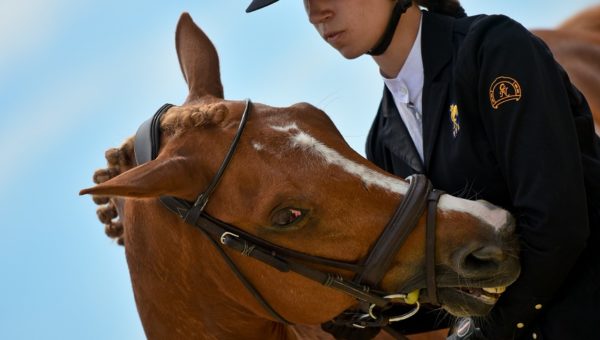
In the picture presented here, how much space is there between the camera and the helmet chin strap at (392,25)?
3527 mm

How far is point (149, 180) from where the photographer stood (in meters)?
2.88

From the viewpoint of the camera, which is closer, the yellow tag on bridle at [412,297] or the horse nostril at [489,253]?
the horse nostril at [489,253]

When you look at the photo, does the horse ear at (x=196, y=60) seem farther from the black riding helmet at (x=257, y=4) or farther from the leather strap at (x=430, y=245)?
the leather strap at (x=430, y=245)

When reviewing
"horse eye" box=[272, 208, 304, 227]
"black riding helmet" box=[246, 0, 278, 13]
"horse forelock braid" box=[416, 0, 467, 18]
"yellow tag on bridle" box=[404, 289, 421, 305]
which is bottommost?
"yellow tag on bridle" box=[404, 289, 421, 305]

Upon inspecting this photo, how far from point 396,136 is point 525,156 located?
88 cm

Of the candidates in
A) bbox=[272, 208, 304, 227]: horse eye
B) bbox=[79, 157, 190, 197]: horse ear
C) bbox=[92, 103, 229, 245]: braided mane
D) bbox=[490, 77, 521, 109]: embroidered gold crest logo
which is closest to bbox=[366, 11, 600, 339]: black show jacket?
bbox=[490, 77, 521, 109]: embroidered gold crest logo

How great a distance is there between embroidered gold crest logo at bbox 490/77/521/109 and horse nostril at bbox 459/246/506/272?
55 centimetres

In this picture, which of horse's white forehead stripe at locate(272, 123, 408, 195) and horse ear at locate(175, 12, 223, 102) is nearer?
horse's white forehead stripe at locate(272, 123, 408, 195)

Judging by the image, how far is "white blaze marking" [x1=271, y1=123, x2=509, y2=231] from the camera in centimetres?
300

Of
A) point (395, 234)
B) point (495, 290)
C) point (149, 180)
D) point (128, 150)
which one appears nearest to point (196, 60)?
point (128, 150)

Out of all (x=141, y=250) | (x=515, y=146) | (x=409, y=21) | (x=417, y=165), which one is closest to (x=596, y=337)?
(x=515, y=146)

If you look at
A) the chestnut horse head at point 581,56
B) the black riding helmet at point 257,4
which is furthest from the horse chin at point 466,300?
the chestnut horse head at point 581,56

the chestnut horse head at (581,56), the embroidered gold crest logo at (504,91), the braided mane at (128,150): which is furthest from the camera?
the chestnut horse head at (581,56)

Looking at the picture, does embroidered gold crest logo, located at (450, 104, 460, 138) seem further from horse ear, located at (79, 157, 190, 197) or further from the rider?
horse ear, located at (79, 157, 190, 197)
